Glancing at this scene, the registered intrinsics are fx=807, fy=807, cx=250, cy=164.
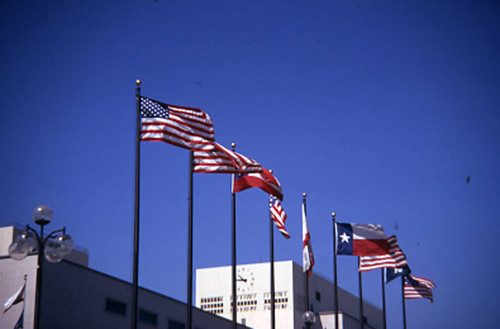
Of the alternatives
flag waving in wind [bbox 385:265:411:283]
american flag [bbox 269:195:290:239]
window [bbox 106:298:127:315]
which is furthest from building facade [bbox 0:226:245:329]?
flag waving in wind [bbox 385:265:411:283]

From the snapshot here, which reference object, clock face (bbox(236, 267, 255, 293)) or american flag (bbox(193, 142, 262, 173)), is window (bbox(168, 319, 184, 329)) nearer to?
american flag (bbox(193, 142, 262, 173))

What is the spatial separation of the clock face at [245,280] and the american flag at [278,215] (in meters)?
45.4

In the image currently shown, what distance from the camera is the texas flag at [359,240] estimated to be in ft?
150

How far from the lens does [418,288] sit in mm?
62844

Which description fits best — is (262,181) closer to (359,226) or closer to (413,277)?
(359,226)

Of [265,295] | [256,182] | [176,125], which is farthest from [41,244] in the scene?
[265,295]

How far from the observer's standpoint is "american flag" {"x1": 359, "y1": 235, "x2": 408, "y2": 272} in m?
47.9

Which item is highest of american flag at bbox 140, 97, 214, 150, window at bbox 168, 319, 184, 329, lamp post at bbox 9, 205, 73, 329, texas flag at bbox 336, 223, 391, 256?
american flag at bbox 140, 97, 214, 150

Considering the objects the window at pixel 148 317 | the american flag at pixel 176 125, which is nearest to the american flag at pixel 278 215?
the american flag at pixel 176 125

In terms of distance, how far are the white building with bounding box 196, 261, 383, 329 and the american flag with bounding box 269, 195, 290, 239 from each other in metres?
41.9

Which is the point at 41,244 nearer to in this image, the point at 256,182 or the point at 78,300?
the point at 256,182

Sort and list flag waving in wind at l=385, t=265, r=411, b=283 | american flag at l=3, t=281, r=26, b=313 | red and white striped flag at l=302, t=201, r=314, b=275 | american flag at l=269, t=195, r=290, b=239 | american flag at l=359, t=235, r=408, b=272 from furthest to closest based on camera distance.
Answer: flag waving in wind at l=385, t=265, r=411, b=283, american flag at l=359, t=235, r=408, b=272, red and white striped flag at l=302, t=201, r=314, b=275, american flag at l=269, t=195, r=290, b=239, american flag at l=3, t=281, r=26, b=313

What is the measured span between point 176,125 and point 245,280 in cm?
5641

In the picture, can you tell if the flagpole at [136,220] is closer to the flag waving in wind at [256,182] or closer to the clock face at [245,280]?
the flag waving in wind at [256,182]
